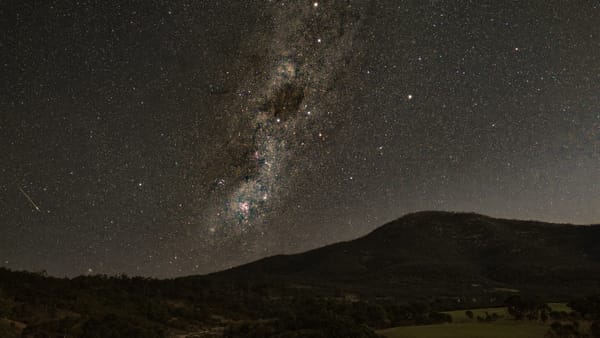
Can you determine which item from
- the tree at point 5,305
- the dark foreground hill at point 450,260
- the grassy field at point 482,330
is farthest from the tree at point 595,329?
the dark foreground hill at point 450,260

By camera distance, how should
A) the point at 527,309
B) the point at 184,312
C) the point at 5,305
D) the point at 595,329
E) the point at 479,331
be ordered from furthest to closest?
the point at 184,312
the point at 5,305
the point at 527,309
the point at 479,331
the point at 595,329

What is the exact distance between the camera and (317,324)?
103 ft

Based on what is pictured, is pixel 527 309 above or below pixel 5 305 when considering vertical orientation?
below

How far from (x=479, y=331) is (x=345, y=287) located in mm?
65286

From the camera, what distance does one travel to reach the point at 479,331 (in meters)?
24.5

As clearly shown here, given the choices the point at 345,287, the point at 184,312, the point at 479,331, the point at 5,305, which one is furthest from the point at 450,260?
the point at 5,305

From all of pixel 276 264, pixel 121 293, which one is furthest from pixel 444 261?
pixel 121 293

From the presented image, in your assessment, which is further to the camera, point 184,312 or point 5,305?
point 184,312

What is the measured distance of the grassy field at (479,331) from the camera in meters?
23.4

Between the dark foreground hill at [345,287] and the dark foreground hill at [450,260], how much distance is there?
1.07ft

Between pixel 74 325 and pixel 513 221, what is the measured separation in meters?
150

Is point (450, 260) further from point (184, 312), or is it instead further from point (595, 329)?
point (595, 329)

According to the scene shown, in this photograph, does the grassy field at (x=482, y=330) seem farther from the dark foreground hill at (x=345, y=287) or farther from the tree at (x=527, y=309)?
the dark foreground hill at (x=345, y=287)

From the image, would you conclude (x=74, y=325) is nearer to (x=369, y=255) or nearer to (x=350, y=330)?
(x=350, y=330)
